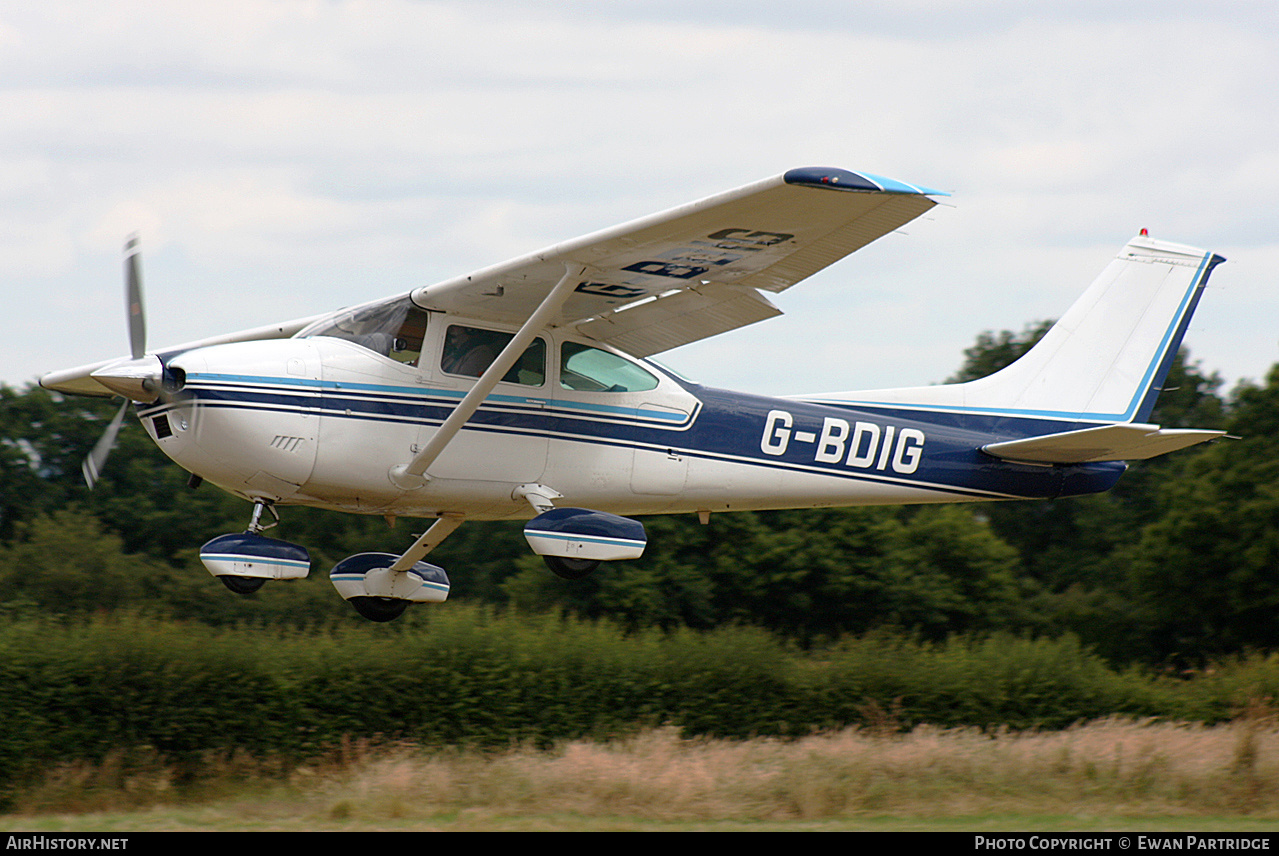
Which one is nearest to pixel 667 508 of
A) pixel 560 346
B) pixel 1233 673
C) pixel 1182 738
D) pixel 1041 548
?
pixel 560 346

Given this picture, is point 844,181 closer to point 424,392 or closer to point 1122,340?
point 424,392

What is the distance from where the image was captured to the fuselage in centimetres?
912

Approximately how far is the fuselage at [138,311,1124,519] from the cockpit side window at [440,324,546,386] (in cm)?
2

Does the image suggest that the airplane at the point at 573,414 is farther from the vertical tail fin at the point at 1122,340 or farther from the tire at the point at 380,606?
the vertical tail fin at the point at 1122,340

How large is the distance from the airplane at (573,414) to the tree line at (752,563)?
1656cm

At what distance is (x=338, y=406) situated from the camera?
930cm

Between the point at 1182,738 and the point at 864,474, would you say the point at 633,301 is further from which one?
the point at 1182,738

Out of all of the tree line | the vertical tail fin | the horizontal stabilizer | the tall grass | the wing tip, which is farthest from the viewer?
the tree line

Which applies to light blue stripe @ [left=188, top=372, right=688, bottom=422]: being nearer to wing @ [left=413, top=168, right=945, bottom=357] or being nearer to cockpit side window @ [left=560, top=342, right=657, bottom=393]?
cockpit side window @ [left=560, top=342, right=657, bottom=393]

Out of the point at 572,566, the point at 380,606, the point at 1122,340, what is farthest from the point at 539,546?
the point at 1122,340

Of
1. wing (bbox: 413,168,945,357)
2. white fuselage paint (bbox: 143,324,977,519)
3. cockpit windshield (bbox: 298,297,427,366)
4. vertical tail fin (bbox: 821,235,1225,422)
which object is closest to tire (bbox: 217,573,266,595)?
white fuselage paint (bbox: 143,324,977,519)

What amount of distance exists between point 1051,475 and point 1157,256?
251 cm

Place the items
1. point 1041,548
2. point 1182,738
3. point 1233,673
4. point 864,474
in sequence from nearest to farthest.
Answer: point 864,474 → point 1182,738 → point 1233,673 → point 1041,548

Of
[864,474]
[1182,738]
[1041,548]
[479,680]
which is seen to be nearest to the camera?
[864,474]
